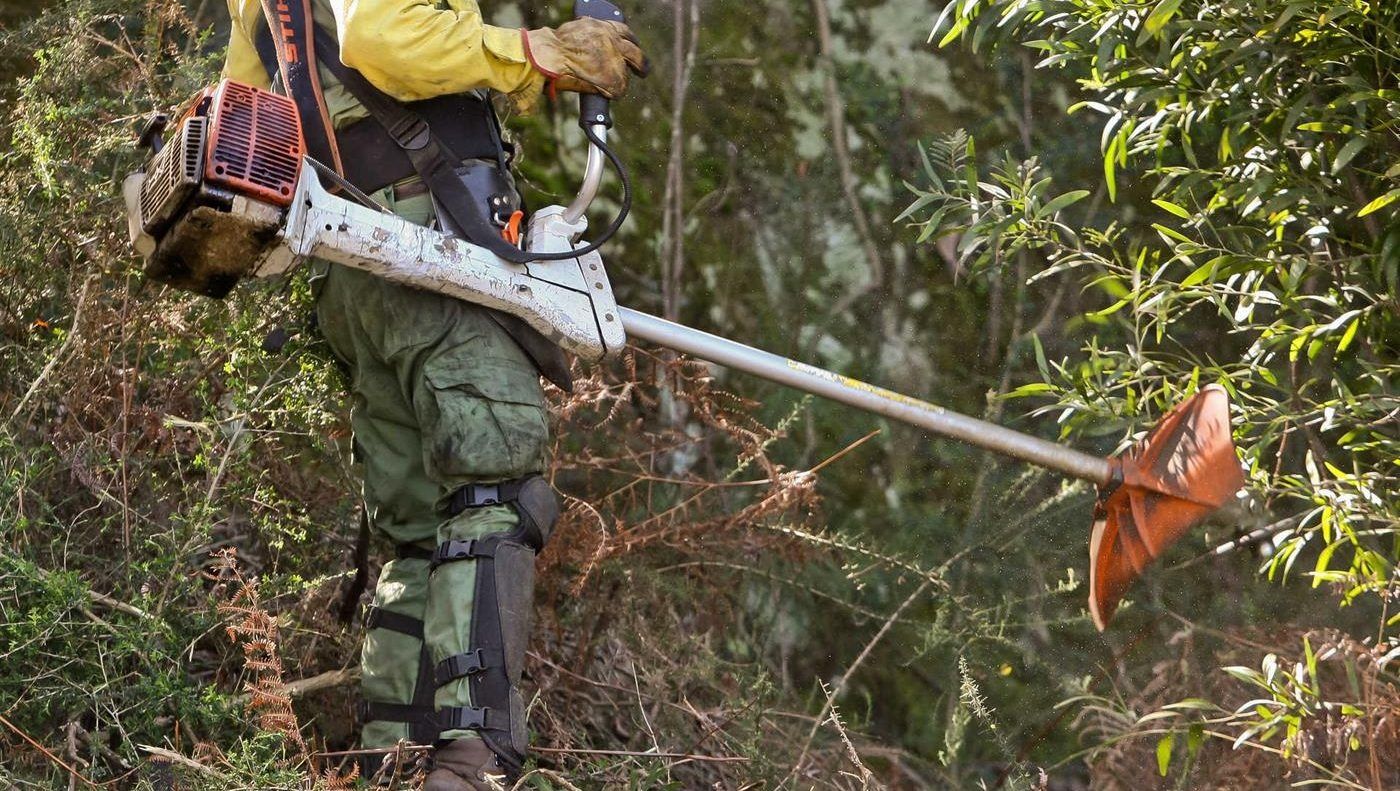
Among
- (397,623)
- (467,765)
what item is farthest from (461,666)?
(397,623)

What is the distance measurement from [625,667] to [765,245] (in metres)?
2.71

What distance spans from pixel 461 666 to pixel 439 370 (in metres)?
0.60

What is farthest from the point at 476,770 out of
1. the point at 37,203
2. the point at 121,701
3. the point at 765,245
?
the point at 765,245

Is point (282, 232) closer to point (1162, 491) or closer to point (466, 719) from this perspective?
point (466, 719)

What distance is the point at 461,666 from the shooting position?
2875 millimetres

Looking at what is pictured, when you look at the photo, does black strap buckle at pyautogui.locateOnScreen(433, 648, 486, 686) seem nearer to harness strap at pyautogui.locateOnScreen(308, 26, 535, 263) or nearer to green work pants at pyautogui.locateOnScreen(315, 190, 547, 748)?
green work pants at pyautogui.locateOnScreen(315, 190, 547, 748)

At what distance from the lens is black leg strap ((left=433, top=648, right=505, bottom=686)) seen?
2.87m

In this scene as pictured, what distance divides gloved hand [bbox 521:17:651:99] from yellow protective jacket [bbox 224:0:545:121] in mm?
35

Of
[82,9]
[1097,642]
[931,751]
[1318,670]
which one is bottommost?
[931,751]

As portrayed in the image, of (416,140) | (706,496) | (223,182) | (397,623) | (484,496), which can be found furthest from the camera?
(706,496)

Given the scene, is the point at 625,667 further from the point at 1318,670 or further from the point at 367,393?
the point at 1318,670

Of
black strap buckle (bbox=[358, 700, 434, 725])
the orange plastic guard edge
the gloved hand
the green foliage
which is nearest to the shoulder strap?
the gloved hand

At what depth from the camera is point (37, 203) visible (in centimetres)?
361

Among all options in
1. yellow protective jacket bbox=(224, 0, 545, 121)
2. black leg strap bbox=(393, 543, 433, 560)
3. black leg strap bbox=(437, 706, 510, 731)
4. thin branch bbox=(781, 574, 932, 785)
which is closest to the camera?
black leg strap bbox=(437, 706, 510, 731)
